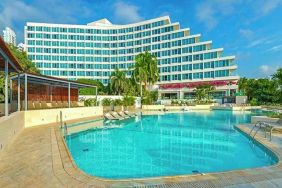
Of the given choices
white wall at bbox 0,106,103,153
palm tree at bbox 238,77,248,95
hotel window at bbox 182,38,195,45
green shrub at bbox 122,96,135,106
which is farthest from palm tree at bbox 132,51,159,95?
palm tree at bbox 238,77,248,95

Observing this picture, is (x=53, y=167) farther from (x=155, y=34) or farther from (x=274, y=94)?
(x=155, y=34)

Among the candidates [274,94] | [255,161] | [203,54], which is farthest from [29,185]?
[203,54]

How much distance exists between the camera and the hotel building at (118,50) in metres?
67.8

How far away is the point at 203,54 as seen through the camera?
64938mm

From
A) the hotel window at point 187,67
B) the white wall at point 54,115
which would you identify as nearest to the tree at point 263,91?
the hotel window at point 187,67

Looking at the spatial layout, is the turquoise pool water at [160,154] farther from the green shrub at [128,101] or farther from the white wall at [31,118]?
the green shrub at [128,101]

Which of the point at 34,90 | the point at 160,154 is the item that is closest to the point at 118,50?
the point at 34,90

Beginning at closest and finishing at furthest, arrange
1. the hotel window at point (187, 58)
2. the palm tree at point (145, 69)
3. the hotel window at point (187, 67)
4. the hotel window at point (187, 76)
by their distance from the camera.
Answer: the palm tree at point (145, 69) < the hotel window at point (187, 58) < the hotel window at point (187, 67) < the hotel window at point (187, 76)

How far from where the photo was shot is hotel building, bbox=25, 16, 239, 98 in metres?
67.8

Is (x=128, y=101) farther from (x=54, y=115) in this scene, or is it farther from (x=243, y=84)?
(x=243, y=84)

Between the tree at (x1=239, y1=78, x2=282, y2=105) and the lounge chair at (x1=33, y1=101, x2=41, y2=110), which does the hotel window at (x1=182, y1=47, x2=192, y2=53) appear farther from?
the lounge chair at (x1=33, y1=101, x2=41, y2=110)

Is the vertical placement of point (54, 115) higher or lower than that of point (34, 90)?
lower

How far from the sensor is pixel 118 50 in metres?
81.3

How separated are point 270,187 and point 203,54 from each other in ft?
205
